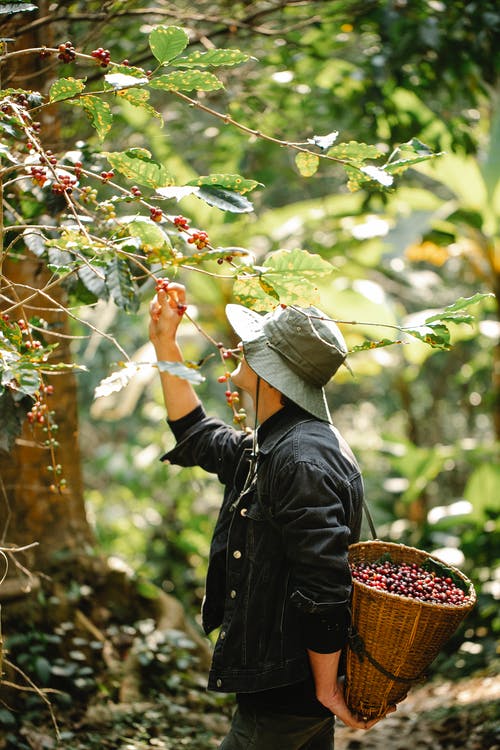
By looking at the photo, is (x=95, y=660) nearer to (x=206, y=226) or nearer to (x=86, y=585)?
(x=86, y=585)

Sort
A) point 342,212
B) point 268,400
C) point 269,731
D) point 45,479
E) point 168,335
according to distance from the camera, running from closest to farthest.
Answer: point 269,731 → point 268,400 → point 168,335 → point 45,479 → point 342,212

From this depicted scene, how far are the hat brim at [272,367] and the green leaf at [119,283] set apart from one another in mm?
265

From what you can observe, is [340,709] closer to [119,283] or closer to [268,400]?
[268,400]

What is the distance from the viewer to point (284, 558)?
1.90 metres

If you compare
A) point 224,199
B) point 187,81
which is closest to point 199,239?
point 224,199

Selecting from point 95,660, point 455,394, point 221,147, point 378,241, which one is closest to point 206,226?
point 221,147

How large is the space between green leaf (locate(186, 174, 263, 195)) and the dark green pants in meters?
1.33

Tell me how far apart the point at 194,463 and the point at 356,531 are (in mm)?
556

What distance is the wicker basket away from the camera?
5.54ft

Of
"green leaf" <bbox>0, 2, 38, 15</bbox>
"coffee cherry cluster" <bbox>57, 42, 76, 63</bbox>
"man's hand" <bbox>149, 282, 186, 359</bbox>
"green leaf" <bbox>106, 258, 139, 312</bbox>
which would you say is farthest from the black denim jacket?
"green leaf" <bbox>0, 2, 38, 15</bbox>

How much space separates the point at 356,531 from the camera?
2.08 meters

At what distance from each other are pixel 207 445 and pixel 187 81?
3.60 feet

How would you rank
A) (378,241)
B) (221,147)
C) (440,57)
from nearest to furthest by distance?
(440,57) < (221,147) < (378,241)

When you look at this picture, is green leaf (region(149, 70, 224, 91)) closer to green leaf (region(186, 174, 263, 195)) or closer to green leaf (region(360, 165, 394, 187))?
green leaf (region(186, 174, 263, 195))
